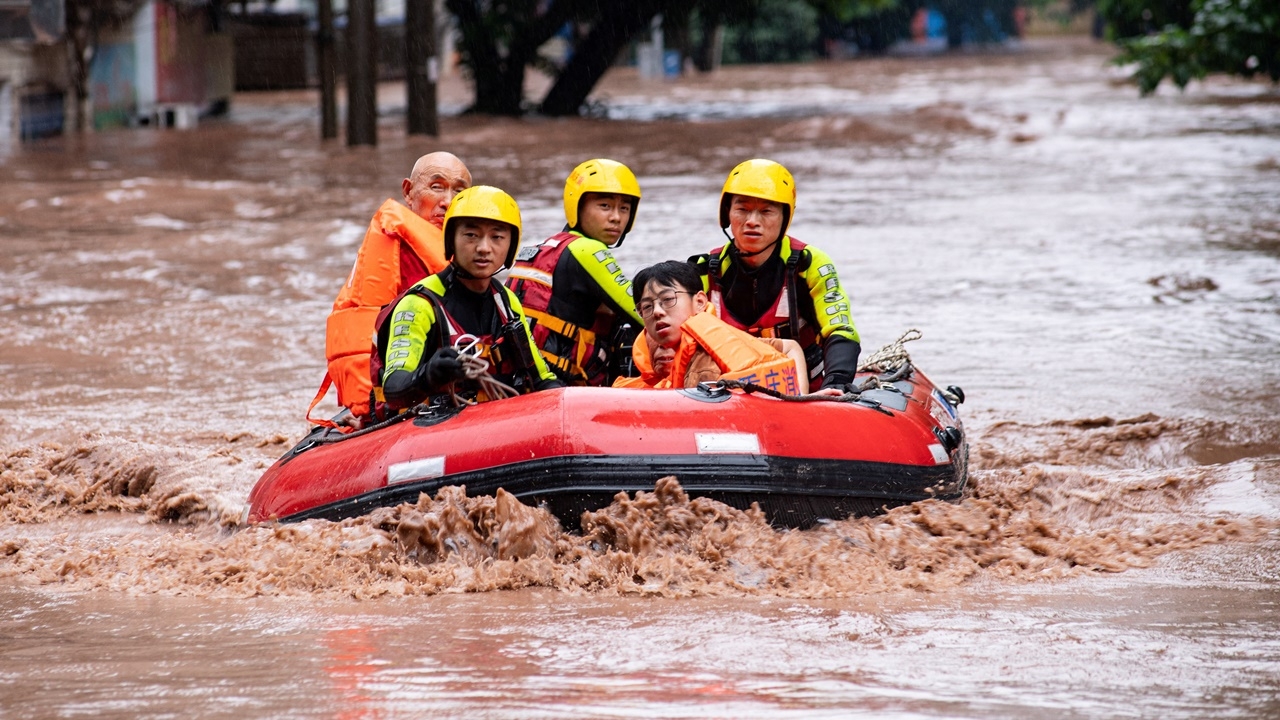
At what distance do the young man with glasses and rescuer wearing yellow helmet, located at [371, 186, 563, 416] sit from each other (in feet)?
1.64

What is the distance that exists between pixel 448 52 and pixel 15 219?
1140 inches

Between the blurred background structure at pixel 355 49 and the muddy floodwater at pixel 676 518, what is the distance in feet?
6.81

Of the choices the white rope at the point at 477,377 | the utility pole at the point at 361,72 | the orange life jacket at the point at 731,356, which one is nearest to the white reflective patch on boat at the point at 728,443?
the orange life jacket at the point at 731,356

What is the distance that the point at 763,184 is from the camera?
5910 mm

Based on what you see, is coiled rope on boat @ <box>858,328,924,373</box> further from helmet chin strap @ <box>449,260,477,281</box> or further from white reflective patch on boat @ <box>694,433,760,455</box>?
helmet chin strap @ <box>449,260,477,281</box>

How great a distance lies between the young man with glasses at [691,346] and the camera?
5492mm

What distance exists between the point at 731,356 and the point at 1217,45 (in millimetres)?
13600

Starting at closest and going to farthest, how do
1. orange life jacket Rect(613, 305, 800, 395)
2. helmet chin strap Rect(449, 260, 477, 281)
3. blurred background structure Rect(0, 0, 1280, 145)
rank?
helmet chin strap Rect(449, 260, 477, 281)
orange life jacket Rect(613, 305, 800, 395)
blurred background structure Rect(0, 0, 1280, 145)

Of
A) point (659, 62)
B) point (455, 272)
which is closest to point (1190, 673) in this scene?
point (455, 272)

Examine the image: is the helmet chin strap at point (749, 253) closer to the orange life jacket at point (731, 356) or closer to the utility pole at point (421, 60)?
the orange life jacket at point (731, 356)

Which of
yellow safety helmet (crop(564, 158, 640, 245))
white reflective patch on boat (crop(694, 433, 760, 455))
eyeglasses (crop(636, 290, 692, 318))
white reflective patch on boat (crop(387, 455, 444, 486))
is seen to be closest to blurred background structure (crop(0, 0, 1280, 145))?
yellow safety helmet (crop(564, 158, 640, 245))

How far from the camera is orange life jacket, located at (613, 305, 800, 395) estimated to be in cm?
546

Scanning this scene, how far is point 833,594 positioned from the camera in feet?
15.2

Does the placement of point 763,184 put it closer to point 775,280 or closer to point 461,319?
point 775,280
